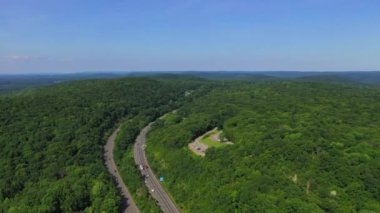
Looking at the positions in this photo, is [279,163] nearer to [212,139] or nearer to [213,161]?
Result: [213,161]

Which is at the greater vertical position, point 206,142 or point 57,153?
point 206,142

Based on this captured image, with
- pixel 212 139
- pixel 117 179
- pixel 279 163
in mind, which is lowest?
Result: pixel 117 179

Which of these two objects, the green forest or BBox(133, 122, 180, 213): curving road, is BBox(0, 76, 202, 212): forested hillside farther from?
BBox(133, 122, 180, 213): curving road

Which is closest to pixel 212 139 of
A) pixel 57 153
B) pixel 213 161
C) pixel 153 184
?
pixel 213 161

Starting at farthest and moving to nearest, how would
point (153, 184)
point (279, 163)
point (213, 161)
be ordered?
point (153, 184)
point (213, 161)
point (279, 163)

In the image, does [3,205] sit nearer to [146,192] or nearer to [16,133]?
[146,192]
